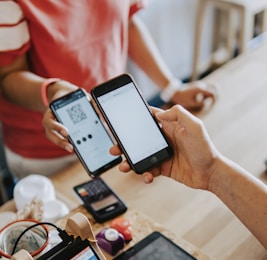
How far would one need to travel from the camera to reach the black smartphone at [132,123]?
87 centimetres

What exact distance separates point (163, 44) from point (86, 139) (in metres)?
1.62

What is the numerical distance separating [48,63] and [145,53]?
375mm

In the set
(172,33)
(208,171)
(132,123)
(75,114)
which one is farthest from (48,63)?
(172,33)

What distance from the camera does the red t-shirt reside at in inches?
40.8

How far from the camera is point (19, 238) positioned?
758 mm

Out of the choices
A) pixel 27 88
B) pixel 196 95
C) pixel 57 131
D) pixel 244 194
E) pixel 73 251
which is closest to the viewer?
pixel 73 251

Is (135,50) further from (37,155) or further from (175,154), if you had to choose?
(175,154)

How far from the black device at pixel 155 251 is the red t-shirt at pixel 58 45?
1.43 ft

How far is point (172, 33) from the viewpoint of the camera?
2.48 meters

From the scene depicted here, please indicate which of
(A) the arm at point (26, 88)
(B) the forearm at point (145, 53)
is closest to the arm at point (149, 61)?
(B) the forearm at point (145, 53)

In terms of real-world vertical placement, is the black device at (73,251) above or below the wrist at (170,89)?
above

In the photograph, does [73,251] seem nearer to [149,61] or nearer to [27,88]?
[27,88]

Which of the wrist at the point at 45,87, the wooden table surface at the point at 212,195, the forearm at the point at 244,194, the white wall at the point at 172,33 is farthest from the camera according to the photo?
the white wall at the point at 172,33

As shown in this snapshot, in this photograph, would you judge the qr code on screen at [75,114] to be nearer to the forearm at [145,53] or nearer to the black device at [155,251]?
the black device at [155,251]
